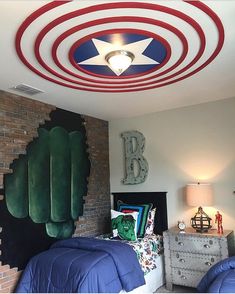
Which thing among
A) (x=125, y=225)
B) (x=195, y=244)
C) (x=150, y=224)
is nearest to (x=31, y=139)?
(x=125, y=225)

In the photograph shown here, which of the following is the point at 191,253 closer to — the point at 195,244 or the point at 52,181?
the point at 195,244

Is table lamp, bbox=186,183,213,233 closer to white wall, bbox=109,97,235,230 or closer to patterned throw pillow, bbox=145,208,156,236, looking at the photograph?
white wall, bbox=109,97,235,230

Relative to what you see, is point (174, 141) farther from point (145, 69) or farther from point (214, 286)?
point (214, 286)

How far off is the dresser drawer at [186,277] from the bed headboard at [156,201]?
71 centimetres

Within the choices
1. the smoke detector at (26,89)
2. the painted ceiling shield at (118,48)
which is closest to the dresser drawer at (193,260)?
the painted ceiling shield at (118,48)

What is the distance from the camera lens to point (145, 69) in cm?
271

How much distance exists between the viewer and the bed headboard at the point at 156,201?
13.5 feet

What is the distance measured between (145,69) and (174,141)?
1.76 metres

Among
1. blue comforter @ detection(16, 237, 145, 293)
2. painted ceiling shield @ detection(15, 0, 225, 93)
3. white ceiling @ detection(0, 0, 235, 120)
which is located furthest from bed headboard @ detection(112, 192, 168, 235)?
painted ceiling shield @ detection(15, 0, 225, 93)

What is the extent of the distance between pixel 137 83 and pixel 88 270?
202 cm

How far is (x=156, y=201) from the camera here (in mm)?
4242

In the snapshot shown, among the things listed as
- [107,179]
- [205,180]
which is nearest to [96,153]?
[107,179]

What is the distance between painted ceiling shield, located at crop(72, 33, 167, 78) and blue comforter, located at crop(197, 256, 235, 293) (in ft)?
6.29

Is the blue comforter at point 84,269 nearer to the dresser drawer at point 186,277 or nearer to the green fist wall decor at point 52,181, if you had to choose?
the green fist wall decor at point 52,181
